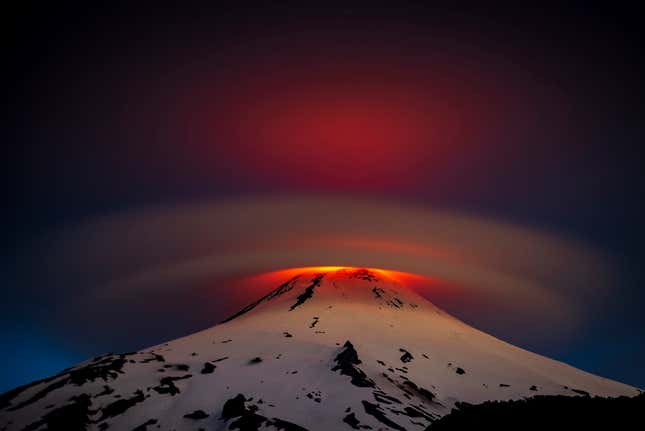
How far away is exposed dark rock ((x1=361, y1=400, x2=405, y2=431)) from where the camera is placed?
151 ft

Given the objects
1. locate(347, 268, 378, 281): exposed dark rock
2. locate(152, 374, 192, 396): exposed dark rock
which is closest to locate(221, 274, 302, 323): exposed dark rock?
locate(347, 268, 378, 281): exposed dark rock

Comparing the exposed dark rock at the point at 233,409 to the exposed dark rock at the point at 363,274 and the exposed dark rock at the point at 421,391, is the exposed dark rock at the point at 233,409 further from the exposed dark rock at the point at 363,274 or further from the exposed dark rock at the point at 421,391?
the exposed dark rock at the point at 363,274

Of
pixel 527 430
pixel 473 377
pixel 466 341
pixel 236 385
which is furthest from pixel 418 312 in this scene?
pixel 527 430

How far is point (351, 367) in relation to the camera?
66.4 meters

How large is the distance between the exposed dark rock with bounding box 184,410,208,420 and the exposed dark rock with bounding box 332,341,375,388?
22.1 m

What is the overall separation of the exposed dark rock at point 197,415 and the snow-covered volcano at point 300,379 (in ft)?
0.39

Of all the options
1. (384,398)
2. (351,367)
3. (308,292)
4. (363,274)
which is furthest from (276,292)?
(384,398)

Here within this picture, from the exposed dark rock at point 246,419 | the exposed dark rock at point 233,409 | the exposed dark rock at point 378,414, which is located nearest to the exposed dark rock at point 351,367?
the exposed dark rock at point 378,414

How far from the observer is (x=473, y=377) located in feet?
264

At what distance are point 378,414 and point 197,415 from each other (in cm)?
2173

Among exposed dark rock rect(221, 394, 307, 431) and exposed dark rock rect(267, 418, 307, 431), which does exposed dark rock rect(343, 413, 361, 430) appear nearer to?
exposed dark rock rect(267, 418, 307, 431)

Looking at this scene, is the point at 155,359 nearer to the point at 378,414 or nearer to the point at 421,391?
A: the point at 378,414

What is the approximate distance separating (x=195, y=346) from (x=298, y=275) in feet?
295

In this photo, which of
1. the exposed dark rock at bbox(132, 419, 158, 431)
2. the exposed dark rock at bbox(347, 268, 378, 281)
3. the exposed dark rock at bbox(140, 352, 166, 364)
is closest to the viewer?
the exposed dark rock at bbox(132, 419, 158, 431)
